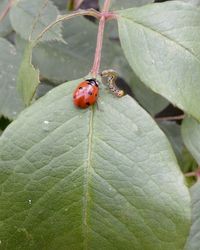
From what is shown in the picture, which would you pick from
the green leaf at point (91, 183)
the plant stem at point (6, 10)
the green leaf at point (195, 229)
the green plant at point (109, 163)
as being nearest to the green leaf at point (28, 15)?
the plant stem at point (6, 10)

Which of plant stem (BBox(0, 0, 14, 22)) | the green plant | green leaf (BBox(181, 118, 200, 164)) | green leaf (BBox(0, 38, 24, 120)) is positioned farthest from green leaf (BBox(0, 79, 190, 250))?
plant stem (BBox(0, 0, 14, 22))

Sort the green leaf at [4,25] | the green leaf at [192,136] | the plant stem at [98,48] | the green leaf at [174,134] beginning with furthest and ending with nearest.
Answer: the green leaf at [174,134] < the green leaf at [4,25] < the green leaf at [192,136] < the plant stem at [98,48]

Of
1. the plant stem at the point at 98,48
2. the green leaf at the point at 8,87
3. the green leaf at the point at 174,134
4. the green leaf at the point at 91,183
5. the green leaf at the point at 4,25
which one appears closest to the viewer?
the green leaf at the point at 91,183

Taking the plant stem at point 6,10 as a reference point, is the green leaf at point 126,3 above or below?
above

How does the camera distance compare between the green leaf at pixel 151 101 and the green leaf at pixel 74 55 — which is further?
the green leaf at pixel 151 101

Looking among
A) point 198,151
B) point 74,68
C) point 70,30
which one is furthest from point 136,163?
point 70,30

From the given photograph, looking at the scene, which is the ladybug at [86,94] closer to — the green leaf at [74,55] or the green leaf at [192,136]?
the green leaf at [192,136]

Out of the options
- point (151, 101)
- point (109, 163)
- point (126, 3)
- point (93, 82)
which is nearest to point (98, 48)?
point (93, 82)
